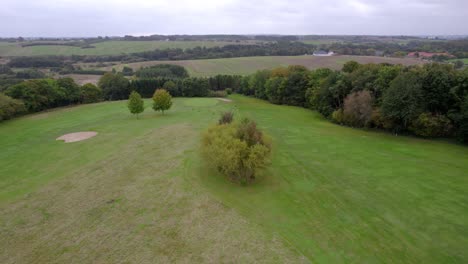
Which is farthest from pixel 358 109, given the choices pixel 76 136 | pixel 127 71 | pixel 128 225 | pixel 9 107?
pixel 127 71

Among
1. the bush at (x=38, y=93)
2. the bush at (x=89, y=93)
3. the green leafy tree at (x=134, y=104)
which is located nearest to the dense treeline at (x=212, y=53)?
the bush at (x=89, y=93)

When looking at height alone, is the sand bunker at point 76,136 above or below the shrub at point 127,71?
below

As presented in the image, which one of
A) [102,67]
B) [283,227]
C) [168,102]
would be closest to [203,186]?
[283,227]

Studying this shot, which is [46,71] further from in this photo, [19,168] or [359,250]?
[359,250]

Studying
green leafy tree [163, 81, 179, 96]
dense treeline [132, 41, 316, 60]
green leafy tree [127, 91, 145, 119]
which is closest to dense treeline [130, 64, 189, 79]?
green leafy tree [163, 81, 179, 96]

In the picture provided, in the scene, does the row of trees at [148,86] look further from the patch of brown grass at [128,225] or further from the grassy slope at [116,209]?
the patch of brown grass at [128,225]
